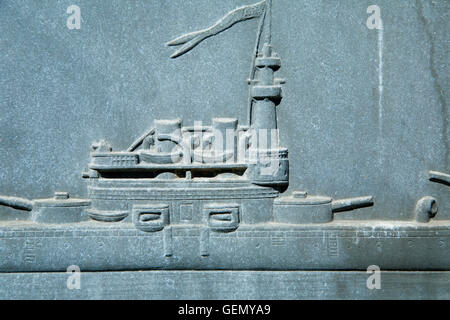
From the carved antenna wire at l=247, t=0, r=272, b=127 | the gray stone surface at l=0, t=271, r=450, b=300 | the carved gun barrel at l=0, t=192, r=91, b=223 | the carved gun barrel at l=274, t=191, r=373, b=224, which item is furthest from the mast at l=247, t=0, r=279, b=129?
the carved gun barrel at l=0, t=192, r=91, b=223

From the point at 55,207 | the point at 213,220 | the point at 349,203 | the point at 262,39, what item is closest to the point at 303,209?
the point at 349,203

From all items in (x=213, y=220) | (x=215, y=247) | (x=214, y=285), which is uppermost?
(x=213, y=220)

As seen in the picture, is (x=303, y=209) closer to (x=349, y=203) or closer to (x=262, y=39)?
(x=349, y=203)

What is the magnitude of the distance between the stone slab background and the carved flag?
5 centimetres

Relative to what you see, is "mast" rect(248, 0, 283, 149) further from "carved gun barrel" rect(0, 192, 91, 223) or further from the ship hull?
"carved gun barrel" rect(0, 192, 91, 223)

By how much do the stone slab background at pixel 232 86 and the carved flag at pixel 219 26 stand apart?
50 millimetres

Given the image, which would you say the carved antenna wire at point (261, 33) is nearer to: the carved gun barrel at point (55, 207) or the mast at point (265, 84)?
the mast at point (265, 84)

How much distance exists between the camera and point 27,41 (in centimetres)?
289

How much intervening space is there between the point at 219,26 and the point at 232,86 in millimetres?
394

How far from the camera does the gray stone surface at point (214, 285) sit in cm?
282

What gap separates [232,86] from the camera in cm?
291

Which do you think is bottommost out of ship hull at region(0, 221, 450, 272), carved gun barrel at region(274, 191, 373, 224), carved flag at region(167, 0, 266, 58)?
ship hull at region(0, 221, 450, 272)

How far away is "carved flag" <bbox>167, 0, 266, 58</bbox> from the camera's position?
112 inches

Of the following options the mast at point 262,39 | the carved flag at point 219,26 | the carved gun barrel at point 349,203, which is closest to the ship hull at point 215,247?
the carved gun barrel at point 349,203
